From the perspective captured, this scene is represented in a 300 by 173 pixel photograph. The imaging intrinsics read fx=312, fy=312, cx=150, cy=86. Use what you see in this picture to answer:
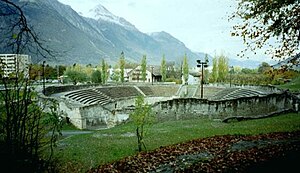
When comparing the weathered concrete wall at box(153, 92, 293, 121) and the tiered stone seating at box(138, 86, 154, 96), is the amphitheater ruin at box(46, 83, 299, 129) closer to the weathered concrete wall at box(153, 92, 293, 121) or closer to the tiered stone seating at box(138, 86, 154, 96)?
the weathered concrete wall at box(153, 92, 293, 121)

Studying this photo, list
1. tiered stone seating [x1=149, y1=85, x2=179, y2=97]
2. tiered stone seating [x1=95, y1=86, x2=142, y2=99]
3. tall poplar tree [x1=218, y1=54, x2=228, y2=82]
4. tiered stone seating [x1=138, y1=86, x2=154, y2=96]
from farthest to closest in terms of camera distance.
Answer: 1. tall poplar tree [x1=218, y1=54, x2=228, y2=82]
2. tiered stone seating [x1=138, y1=86, x2=154, y2=96]
3. tiered stone seating [x1=149, y1=85, x2=179, y2=97]
4. tiered stone seating [x1=95, y1=86, x2=142, y2=99]

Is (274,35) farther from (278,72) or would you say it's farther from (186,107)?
(186,107)

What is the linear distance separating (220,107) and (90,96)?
28214mm

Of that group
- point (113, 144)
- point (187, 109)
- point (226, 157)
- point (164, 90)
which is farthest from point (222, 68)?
point (226, 157)

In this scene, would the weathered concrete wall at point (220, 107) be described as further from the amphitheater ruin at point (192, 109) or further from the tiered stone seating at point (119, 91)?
the tiered stone seating at point (119, 91)

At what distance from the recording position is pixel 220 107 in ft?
99.9

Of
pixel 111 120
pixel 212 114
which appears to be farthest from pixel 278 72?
pixel 111 120

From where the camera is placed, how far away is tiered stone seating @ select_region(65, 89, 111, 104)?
48278 mm

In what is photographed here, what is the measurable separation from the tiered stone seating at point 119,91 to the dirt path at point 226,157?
150 ft

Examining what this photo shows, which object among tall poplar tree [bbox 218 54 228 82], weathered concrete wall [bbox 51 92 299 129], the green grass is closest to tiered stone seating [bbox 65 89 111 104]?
weathered concrete wall [bbox 51 92 299 129]

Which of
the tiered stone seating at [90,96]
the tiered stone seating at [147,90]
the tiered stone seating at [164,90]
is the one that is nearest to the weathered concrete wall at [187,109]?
the tiered stone seating at [90,96]

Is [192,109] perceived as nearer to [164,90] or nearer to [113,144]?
[113,144]

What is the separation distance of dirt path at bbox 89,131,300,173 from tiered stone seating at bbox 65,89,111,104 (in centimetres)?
3429

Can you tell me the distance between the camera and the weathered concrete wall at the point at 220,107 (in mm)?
30344
